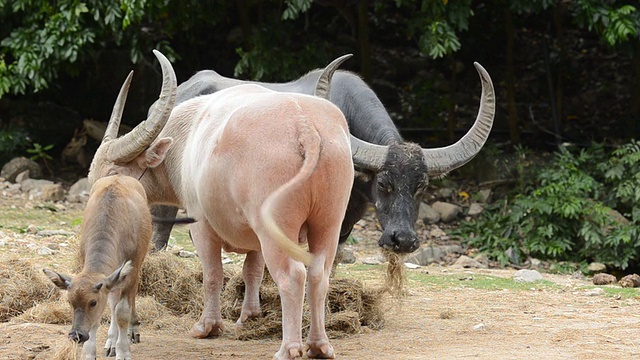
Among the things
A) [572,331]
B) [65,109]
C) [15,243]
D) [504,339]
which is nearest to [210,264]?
[504,339]

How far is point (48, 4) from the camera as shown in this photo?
13047mm

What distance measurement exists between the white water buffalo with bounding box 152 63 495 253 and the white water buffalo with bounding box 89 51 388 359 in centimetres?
149

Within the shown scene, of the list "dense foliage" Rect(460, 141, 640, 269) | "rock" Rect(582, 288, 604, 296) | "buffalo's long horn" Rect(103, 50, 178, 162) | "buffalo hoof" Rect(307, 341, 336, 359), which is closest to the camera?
"buffalo hoof" Rect(307, 341, 336, 359)

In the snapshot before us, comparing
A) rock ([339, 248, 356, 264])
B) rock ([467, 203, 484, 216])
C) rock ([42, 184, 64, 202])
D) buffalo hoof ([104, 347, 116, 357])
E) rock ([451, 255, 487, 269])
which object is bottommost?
buffalo hoof ([104, 347, 116, 357])

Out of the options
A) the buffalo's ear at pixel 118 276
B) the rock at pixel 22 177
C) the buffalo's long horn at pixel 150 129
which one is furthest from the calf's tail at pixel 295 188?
the rock at pixel 22 177

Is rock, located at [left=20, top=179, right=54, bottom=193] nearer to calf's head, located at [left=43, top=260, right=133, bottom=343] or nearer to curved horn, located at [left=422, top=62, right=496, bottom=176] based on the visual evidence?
curved horn, located at [left=422, top=62, right=496, bottom=176]

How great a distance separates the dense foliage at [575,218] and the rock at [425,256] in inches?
31.4

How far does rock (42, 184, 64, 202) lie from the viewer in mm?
12883

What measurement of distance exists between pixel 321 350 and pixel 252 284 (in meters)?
1.22

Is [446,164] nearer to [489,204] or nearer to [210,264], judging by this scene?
[210,264]

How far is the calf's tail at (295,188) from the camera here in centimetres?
506

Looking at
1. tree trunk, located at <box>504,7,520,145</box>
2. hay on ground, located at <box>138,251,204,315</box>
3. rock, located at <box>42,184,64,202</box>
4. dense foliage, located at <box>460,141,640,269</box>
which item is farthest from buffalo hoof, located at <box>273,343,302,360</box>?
tree trunk, located at <box>504,7,520,145</box>

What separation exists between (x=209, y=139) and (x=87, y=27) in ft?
25.8

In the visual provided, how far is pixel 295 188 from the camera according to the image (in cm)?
523
